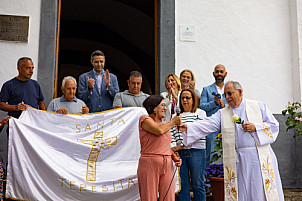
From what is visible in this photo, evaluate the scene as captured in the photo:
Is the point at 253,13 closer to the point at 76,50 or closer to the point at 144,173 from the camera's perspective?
the point at 144,173

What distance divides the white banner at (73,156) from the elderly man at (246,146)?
1.04m

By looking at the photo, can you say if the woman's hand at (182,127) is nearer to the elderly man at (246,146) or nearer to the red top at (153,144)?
the elderly man at (246,146)

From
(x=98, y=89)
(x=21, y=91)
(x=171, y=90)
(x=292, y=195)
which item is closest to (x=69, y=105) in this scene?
(x=98, y=89)

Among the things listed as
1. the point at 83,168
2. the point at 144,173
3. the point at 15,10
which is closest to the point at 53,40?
the point at 15,10

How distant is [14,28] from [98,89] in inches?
85.6

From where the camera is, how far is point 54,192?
5.20 m

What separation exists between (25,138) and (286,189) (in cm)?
505

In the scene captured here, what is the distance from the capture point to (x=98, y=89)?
6434 millimetres

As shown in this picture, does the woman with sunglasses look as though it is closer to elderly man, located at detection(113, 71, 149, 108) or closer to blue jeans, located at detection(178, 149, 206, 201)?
blue jeans, located at detection(178, 149, 206, 201)

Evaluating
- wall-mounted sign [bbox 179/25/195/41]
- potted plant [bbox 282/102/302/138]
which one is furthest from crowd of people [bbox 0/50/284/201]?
potted plant [bbox 282/102/302/138]

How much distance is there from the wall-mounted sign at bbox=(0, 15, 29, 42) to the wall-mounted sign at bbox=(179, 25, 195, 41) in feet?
9.88

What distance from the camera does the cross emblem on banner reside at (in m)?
5.38

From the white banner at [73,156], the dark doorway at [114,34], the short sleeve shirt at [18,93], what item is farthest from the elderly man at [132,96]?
the dark doorway at [114,34]

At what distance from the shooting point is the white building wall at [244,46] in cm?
770
